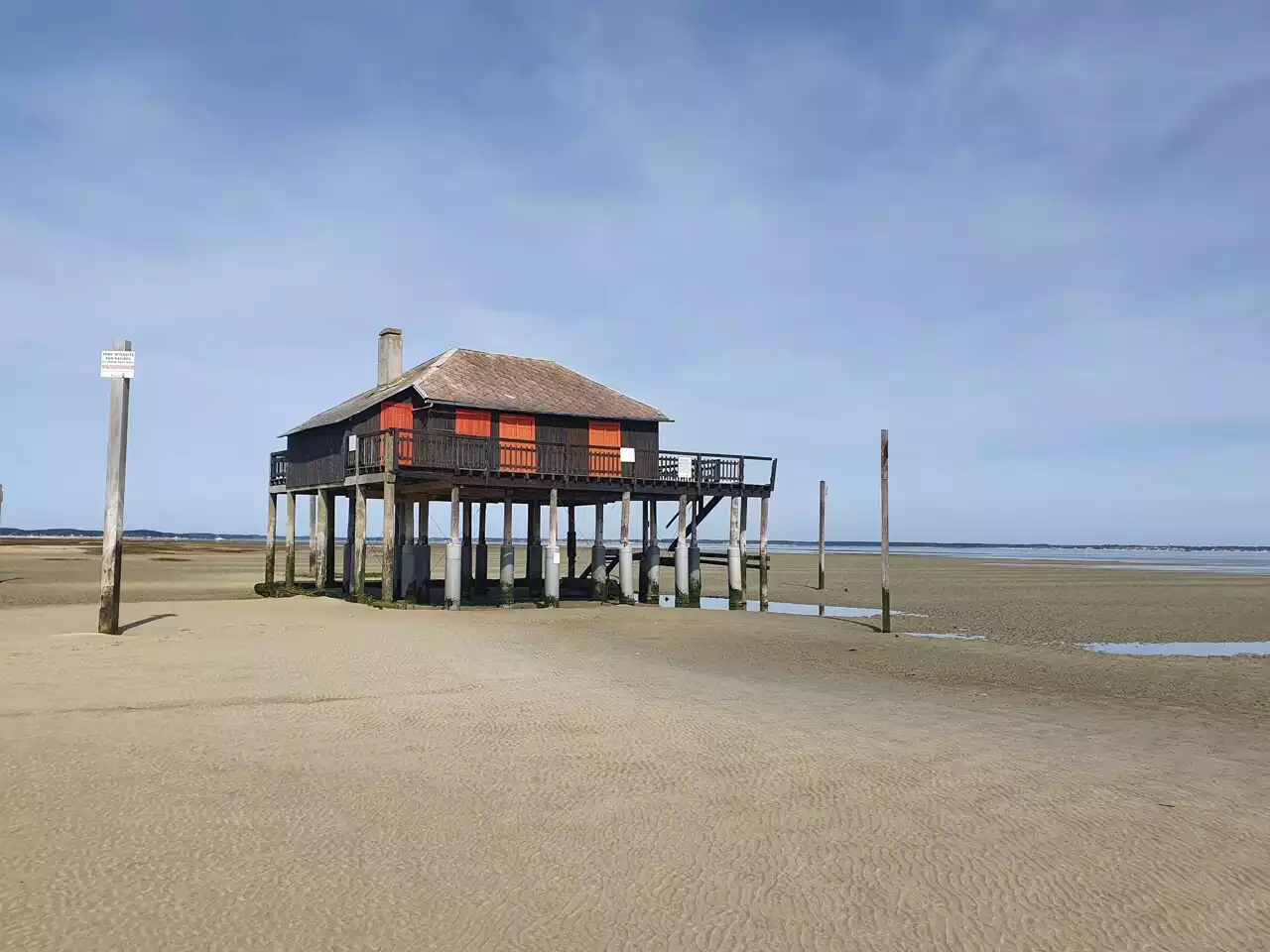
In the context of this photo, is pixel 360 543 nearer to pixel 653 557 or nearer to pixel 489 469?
pixel 489 469

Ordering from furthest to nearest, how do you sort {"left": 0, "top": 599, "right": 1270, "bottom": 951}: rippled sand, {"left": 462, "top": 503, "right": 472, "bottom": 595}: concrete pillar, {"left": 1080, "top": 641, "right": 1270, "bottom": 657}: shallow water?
{"left": 462, "top": 503, "right": 472, "bottom": 595}: concrete pillar < {"left": 1080, "top": 641, "right": 1270, "bottom": 657}: shallow water < {"left": 0, "top": 599, "right": 1270, "bottom": 951}: rippled sand

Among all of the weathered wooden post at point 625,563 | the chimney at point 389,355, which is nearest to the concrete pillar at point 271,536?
the chimney at point 389,355

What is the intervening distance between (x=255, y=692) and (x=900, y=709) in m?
7.91

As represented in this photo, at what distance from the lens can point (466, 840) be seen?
19.4 ft

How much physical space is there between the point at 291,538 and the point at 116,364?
56.4 feet

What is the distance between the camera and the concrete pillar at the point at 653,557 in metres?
30.7

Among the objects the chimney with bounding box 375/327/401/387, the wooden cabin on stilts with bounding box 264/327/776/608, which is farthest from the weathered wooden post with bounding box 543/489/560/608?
the chimney with bounding box 375/327/401/387

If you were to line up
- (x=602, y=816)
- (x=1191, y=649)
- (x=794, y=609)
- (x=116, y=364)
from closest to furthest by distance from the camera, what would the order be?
1. (x=602, y=816)
2. (x=116, y=364)
3. (x=1191, y=649)
4. (x=794, y=609)

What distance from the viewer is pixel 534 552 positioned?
34844mm

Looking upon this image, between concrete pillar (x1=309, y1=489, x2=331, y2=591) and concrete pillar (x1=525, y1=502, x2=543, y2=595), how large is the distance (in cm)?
711

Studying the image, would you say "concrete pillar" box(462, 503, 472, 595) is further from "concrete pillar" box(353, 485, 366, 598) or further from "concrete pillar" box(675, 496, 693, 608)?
"concrete pillar" box(675, 496, 693, 608)

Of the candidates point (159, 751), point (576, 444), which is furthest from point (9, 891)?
point (576, 444)

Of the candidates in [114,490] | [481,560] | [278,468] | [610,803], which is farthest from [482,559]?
[610,803]

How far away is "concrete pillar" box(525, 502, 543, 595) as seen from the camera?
111ft
